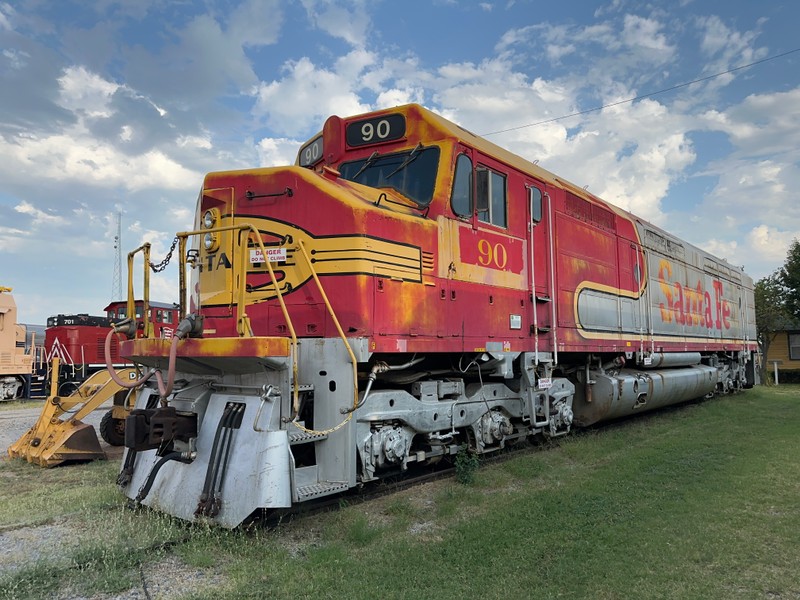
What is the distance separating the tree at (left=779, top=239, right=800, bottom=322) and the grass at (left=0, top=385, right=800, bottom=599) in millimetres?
26017

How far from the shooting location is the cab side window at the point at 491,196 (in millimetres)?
6938

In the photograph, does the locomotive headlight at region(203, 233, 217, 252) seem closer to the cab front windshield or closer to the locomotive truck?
the locomotive truck

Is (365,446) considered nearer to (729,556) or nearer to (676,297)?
(729,556)

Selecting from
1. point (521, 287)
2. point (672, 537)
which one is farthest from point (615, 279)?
point (672, 537)

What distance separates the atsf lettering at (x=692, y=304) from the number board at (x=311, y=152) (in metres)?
8.21

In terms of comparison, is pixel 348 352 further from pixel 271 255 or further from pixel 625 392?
pixel 625 392

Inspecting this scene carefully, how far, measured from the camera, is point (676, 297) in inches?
526

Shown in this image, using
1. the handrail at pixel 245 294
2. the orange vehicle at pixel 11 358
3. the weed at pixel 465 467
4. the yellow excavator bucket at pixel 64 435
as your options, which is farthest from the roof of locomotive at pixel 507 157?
the orange vehicle at pixel 11 358

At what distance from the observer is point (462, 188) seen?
21.9ft

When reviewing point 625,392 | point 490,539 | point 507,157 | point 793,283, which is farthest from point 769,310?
point 490,539

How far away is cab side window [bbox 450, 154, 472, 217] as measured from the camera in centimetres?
655

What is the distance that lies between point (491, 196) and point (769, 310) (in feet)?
88.5

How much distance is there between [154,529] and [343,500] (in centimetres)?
170

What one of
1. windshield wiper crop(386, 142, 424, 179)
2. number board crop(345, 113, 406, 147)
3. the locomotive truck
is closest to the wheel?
the locomotive truck
